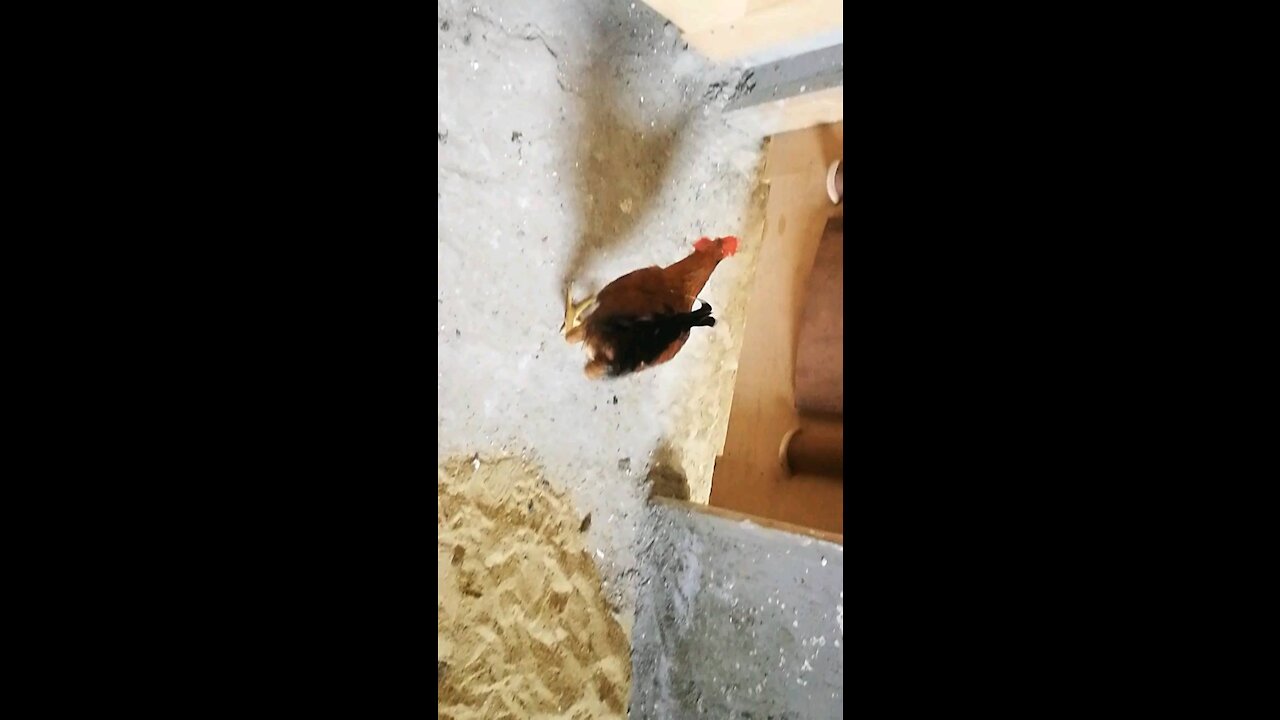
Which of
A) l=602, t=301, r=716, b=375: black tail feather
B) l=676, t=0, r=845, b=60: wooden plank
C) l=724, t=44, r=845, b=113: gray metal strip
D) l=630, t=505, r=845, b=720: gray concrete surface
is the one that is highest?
l=676, t=0, r=845, b=60: wooden plank

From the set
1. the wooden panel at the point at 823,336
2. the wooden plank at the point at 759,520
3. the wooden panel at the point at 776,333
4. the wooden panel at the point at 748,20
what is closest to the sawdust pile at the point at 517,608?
the wooden plank at the point at 759,520

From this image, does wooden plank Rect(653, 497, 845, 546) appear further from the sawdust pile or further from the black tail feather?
the black tail feather

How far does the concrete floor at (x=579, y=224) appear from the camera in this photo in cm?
138

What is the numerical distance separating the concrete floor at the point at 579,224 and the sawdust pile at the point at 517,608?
6 centimetres

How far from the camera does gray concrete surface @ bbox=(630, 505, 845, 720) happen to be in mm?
1455

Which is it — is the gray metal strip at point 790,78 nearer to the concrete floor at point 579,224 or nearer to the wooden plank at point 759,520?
the concrete floor at point 579,224

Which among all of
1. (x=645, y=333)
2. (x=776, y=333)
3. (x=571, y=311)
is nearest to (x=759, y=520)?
(x=645, y=333)

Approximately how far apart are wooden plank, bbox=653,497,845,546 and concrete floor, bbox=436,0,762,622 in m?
0.11

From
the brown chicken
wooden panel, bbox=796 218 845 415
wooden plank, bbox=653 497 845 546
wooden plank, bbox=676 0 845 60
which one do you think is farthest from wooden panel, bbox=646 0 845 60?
wooden plank, bbox=653 497 845 546

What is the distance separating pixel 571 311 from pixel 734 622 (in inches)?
31.5

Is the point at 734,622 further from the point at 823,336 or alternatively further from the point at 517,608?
the point at 823,336

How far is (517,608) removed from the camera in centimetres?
152
